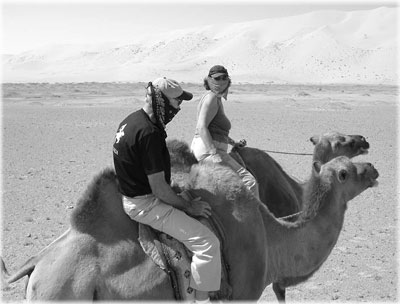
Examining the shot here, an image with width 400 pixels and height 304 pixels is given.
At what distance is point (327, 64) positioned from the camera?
9881 cm

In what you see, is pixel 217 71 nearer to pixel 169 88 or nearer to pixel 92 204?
pixel 169 88

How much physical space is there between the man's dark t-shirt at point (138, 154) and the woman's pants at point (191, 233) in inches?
4.3

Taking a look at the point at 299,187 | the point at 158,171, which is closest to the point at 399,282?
the point at 299,187

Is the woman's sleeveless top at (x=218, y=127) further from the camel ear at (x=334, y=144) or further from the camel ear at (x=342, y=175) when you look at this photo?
the camel ear at (x=342, y=175)

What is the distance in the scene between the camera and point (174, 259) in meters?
3.94

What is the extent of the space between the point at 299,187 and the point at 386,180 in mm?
6452

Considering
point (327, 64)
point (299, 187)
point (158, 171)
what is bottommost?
point (327, 64)

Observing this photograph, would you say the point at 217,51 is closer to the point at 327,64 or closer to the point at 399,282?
the point at 327,64

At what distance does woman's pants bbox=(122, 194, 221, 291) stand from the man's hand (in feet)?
0.20

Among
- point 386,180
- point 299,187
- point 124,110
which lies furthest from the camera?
point 124,110

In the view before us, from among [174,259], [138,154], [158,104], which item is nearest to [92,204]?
[138,154]

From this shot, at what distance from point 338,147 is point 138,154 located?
3626 mm

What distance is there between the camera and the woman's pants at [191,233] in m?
3.90

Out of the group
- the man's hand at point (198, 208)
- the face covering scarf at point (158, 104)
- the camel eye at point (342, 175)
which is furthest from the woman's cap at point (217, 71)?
the man's hand at point (198, 208)
